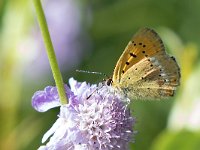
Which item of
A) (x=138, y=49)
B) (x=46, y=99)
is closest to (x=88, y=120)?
(x=46, y=99)

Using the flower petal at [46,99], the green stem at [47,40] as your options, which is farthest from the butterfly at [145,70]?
the green stem at [47,40]

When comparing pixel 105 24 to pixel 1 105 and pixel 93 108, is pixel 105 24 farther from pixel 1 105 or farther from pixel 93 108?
pixel 93 108

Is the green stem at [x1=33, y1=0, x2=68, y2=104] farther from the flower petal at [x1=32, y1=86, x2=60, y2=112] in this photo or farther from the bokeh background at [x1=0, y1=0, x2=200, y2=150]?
the bokeh background at [x1=0, y1=0, x2=200, y2=150]

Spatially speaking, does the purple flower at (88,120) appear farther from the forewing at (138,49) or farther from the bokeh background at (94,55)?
the bokeh background at (94,55)

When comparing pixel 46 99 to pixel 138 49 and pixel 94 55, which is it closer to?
pixel 138 49

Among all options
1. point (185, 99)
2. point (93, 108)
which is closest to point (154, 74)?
point (93, 108)

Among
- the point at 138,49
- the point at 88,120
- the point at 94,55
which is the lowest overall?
the point at 88,120
